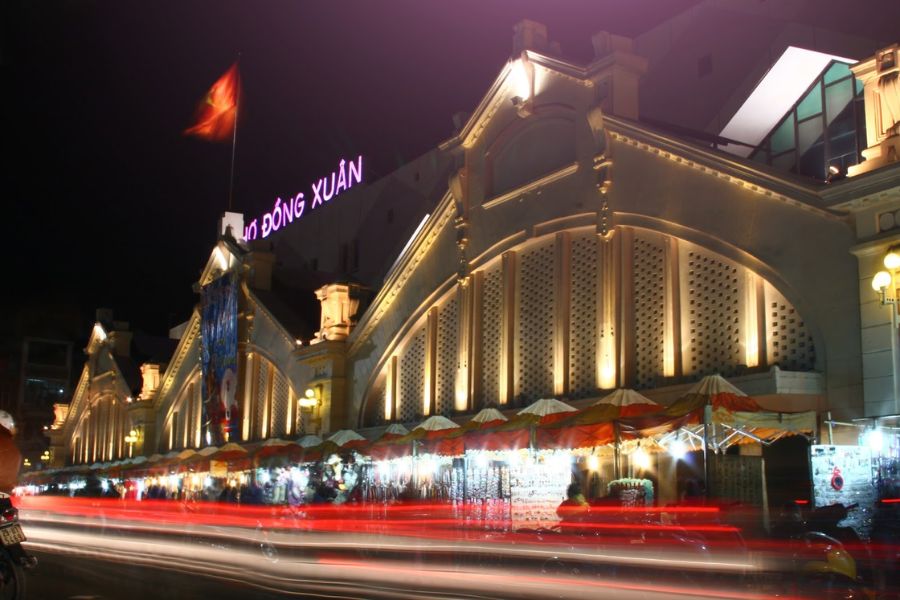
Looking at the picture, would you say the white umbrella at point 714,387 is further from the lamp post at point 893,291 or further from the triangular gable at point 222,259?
the triangular gable at point 222,259

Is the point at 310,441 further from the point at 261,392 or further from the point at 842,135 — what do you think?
the point at 842,135

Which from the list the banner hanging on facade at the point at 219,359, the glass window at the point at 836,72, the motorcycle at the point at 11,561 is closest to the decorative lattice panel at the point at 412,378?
the banner hanging on facade at the point at 219,359

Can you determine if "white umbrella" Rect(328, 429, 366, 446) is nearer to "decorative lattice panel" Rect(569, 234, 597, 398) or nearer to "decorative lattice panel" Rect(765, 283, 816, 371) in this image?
"decorative lattice panel" Rect(569, 234, 597, 398)

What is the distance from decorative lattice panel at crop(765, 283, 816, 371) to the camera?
2166 cm

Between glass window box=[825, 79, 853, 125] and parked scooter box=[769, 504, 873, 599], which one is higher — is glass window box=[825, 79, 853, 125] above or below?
above

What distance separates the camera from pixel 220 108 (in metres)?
46.2

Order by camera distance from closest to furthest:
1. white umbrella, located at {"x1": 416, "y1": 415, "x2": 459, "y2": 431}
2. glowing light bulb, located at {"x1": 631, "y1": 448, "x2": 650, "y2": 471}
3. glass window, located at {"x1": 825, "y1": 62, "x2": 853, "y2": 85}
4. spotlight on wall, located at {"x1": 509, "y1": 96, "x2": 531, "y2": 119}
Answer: glowing light bulb, located at {"x1": 631, "y1": 448, "x2": 650, "y2": 471}, white umbrella, located at {"x1": 416, "y1": 415, "x2": 459, "y2": 431}, spotlight on wall, located at {"x1": 509, "y1": 96, "x2": 531, "y2": 119}, glass window, located at {"x1": 825, "y1": 62, "x2": 853, "y2": 85}

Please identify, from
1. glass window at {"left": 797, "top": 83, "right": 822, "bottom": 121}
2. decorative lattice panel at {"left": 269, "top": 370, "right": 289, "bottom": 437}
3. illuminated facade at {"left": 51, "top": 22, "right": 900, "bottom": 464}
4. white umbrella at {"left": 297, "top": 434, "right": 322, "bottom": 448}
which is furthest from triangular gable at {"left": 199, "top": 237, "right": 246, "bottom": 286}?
glass window at {"left": 797, "top": 83, "right": 822, "bottom": 121}

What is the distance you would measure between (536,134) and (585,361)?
7392 millimetres

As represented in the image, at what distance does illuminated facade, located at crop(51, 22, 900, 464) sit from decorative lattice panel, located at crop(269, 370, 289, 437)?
120 millimetres

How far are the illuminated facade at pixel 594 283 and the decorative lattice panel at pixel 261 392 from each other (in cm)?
27

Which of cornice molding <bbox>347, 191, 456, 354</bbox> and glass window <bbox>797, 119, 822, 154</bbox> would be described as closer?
glass window <bbox>797, 119, 822, 154</bbox>

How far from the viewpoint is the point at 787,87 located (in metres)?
32.7

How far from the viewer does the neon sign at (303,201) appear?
5344cm
